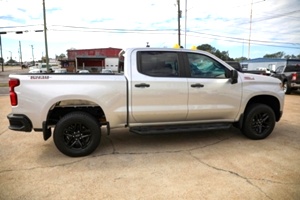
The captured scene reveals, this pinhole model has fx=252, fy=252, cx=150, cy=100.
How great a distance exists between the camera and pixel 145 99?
4590mm

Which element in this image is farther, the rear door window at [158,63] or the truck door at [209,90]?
the truck door at [209,90]

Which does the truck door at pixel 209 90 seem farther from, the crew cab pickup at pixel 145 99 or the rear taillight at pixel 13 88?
the rear taillight at pixel 13 88

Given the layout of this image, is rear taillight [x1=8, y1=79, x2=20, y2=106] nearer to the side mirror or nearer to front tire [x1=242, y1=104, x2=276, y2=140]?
the side mirror

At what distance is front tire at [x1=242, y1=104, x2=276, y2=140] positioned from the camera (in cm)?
537

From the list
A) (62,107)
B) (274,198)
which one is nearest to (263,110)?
(274,198)

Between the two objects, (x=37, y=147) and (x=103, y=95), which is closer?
(x=103, y=95)

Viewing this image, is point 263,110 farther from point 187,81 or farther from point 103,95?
point 103,95

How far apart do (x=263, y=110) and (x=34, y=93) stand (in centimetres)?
453

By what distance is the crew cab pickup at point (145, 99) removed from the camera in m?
4.24

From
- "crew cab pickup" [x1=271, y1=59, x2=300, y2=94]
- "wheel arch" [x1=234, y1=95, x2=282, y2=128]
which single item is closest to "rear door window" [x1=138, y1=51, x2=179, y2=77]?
"wheel arch" [x1=234, y1=95, x2=282, y2=128]

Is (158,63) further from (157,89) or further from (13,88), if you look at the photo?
(13,88)

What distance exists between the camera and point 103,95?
14.4 feet

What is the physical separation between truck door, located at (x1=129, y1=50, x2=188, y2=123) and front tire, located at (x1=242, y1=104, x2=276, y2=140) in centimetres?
150

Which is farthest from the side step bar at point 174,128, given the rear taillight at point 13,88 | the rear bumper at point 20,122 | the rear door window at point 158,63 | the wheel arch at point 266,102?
the rear taillight at point 13,88
